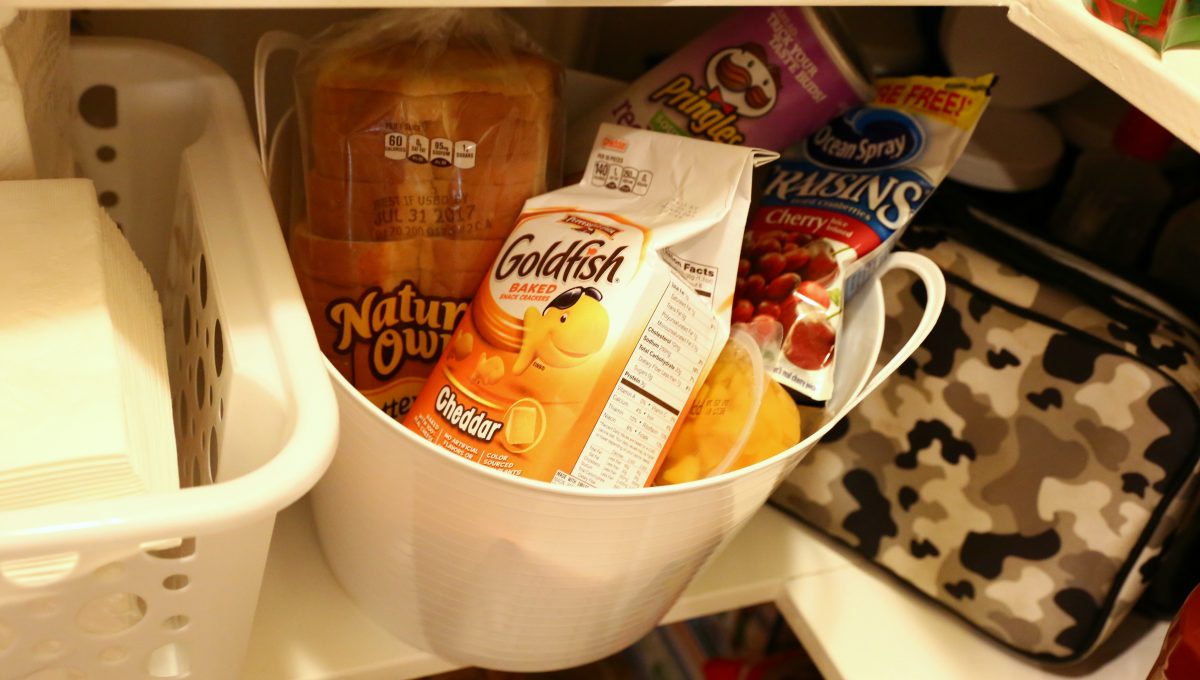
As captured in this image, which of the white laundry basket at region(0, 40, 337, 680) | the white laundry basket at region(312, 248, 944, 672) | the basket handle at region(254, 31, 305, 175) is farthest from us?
the basket handle at region(254, 31, 305, 175)

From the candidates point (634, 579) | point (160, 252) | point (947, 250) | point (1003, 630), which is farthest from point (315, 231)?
point (1003, 630)

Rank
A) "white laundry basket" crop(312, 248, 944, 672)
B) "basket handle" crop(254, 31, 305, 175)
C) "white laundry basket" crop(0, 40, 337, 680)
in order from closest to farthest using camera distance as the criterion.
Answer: "white laundry basket" crop(0, 40, 337, 680) → "white laundry basket" crop(312, 248, 944, 672) → "basket handle" crop(254, 31, 305, 175)

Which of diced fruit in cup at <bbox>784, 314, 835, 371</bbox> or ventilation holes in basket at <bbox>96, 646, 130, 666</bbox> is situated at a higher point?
diced fruit in cup at <bbox>784, 314, 835, 371</bbox>

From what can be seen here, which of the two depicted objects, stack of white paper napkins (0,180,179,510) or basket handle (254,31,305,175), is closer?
stack of white paper napkins (0,180,179,510)

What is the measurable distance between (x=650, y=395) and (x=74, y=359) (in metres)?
0.28

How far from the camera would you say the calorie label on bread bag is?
615 mm

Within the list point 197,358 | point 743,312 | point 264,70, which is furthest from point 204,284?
point 743,312

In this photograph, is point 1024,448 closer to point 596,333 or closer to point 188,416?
point 596,333

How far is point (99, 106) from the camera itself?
2.12ft

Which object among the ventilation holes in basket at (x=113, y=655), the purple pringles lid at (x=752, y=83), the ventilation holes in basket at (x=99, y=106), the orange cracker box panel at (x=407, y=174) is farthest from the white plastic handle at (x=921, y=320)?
the ventilation holes in basket at (x=99, y=106)

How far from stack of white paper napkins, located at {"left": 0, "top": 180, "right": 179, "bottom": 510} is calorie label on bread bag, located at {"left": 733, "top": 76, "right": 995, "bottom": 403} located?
1.18 ft

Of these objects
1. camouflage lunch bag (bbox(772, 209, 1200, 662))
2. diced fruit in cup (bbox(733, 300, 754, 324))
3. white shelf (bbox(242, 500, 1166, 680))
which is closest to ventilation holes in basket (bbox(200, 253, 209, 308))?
white shelf (bbox(242, 500, 1166, 680))

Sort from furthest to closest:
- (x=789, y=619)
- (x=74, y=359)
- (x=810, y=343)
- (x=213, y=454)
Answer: (x=789, y=619) < (x=810, y=343) < (x=213, y=454) < (x=74, y=359)

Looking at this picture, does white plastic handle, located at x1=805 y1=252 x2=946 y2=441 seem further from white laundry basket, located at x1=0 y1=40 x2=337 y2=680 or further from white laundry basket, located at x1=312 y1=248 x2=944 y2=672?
white laundry basket, located at x1=0 y1=40 x2=337 y2=680
